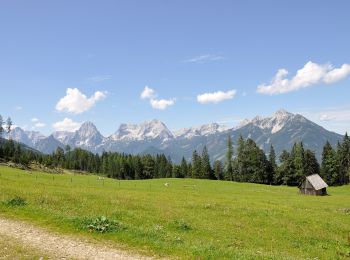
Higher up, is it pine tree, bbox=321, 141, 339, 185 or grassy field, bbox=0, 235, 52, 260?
pine tree, bbox=321, 141, 339, 185

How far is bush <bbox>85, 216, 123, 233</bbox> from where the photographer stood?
20.2 meters

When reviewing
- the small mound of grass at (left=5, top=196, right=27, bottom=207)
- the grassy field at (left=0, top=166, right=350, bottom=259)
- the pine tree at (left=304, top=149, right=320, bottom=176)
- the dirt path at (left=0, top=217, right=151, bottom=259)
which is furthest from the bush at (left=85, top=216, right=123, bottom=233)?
the pine tree at (left=304, top=149, right=320, bottom=176)

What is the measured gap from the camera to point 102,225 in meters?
20.6

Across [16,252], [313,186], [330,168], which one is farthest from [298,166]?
[16,252]

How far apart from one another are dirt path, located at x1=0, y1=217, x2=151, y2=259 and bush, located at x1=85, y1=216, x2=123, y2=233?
5.84 feet

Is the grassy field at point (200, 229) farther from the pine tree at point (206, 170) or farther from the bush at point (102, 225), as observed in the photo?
the pine tree at point (206, 170)

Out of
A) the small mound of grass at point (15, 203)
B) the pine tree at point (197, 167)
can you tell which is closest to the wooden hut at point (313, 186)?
the pine tree at point (197, 167)

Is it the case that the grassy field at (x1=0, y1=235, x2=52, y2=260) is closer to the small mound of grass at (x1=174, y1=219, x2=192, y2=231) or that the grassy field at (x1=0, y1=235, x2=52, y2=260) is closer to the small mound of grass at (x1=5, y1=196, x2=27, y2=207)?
the small mound of grass at (x1=5, y1=196, x2=27, y2=207)

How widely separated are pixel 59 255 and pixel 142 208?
852 inches

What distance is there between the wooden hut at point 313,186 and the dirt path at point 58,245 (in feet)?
308

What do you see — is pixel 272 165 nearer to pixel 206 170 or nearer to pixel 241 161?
pixel 241 161

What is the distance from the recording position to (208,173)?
166750mm

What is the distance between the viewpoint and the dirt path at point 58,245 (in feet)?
53.0

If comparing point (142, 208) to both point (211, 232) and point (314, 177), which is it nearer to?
point (211, 232)
